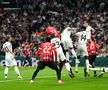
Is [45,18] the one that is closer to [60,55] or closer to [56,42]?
[60,55]

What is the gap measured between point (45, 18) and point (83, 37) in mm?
22524

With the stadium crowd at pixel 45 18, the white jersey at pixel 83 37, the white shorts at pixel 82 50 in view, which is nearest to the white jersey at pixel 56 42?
the white jersey at pixel 83 37

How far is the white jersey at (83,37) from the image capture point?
2608 centimetres

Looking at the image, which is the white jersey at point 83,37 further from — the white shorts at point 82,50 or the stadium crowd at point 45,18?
the stadium crowd at point 45,18

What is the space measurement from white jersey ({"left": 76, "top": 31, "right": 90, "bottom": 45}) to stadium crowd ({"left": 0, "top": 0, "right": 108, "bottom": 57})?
16105 millimetres

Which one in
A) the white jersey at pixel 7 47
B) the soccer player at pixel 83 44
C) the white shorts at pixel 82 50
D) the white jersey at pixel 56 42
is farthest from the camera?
the white shorts at pixel 82 50

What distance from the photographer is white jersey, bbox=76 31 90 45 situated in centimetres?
2608

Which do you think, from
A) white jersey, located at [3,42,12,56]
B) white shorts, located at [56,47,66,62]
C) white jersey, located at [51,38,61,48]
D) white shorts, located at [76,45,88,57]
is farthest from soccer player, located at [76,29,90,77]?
white jersey, located at [3,42,12,56]

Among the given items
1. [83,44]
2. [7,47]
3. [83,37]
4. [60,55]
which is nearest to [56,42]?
[60,55]

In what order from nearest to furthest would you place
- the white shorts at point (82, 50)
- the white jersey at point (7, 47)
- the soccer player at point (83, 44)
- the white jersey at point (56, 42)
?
the white jersey at point (56, 42) → the soccer player at point (83, 44) → the white jersey at point (7, 47) → the white shorts at point (82, 50)

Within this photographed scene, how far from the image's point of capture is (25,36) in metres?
46.5

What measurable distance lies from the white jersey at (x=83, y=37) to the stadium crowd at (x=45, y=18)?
52.8ft

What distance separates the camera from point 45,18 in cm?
4859

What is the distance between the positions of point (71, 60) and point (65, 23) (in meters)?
5.88
